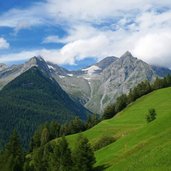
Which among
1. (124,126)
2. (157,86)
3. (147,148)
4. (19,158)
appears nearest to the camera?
(147,148)

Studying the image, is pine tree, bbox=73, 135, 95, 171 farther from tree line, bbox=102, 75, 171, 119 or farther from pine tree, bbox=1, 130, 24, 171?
tree line, bbox=102, 75, 171, 119

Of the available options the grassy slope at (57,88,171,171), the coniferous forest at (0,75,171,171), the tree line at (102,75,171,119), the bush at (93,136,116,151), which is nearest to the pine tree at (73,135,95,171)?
the coniferous forest at (0,75,171,171)

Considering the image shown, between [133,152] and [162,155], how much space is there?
10.8 m

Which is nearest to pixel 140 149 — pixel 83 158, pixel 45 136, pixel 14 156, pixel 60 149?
pixel 83 158

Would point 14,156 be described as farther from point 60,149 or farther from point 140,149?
point 140,149

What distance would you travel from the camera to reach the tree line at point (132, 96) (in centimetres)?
17862

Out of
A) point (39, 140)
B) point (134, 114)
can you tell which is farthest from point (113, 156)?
point (39, 140)

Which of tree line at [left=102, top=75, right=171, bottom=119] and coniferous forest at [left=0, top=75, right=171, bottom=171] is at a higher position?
tree line at [left=102, top=75, right=171, bottom=119]

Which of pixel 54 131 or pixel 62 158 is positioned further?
pixel 54 131

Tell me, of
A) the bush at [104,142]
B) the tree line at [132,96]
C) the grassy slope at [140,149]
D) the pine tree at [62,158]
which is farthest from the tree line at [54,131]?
the pine tree at [62,158]

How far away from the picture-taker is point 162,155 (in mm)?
52781

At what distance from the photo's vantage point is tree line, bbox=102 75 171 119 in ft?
586

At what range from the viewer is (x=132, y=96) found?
18425cm

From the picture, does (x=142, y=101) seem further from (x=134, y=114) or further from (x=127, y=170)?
(x=127, y=170)
